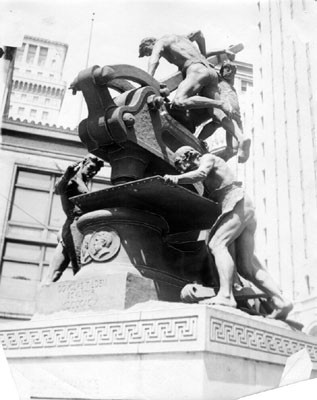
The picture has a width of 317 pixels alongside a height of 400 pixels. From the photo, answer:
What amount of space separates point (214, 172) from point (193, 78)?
1.09 metres

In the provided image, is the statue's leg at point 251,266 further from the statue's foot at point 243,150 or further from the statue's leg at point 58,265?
the statue's leg at point 58,265

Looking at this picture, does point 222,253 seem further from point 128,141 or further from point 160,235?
point 128,141

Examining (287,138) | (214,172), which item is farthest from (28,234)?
(214,172)

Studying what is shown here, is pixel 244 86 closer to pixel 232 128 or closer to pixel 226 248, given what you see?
pixel 232 128

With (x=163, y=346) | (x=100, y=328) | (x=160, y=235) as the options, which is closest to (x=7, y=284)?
(x=160, y=235)

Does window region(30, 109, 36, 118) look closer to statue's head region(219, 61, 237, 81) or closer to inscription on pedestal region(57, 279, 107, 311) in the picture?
statue's head region(219, 61, 237, 81)

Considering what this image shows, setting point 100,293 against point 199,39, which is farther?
point 199,39

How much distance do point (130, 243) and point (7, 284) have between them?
3.25 metres

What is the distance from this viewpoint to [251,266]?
354 cm

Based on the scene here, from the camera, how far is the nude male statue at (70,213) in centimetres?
402

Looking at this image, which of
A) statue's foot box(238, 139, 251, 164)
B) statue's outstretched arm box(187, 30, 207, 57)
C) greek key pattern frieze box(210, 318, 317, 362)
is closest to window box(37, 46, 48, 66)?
statue's outstretched arm box(187, 30, 207, 57)

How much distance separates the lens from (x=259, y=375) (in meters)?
2.86

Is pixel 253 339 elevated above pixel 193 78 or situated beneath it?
situated beneath

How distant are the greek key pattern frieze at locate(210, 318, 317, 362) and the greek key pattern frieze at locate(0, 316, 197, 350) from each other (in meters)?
A: 0.16
